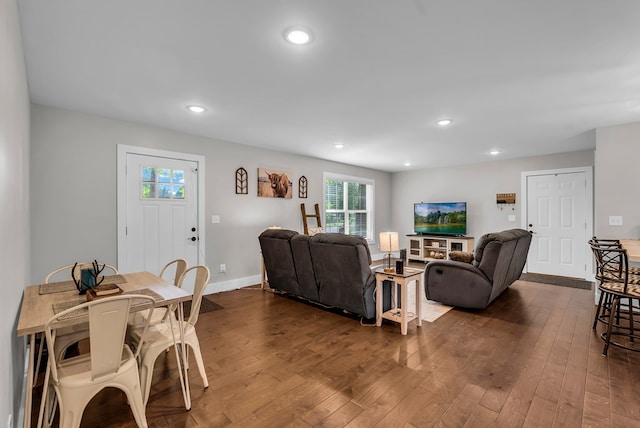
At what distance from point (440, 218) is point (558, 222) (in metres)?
2.15

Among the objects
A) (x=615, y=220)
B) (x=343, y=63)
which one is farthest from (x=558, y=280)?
(x=343, y=63)

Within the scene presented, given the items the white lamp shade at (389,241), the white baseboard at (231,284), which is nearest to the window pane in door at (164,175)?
the white baseboard at (231,284)

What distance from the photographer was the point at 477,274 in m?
3.56

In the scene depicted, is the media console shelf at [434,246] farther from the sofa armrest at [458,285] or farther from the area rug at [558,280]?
the sofa armrest at [458,285]

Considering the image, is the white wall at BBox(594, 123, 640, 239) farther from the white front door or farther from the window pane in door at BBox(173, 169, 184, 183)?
the window pane in door at BBox(173, 169, 184, 183)

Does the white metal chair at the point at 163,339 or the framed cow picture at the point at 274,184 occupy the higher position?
the framed cow picture at the point at 274,184

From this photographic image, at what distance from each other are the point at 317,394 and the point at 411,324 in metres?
1.61

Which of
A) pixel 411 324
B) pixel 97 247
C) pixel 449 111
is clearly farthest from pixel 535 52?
pixel 97 247

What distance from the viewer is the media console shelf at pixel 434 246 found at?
254 inches

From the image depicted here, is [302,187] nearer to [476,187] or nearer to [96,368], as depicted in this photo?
[476,187]

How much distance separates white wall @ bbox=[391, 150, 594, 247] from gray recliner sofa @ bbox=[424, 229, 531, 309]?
2.50 meters

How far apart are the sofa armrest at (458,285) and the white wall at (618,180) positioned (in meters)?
1.85

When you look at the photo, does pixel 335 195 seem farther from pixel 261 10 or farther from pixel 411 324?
pixel 261 10

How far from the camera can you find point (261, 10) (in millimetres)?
1701
